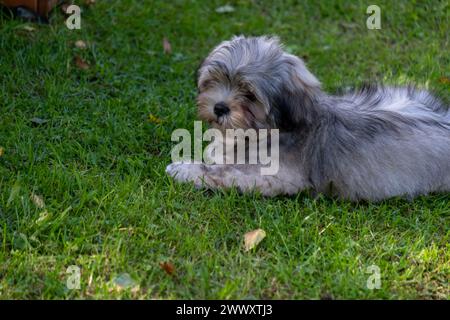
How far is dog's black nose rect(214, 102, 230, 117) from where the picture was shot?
175 inches

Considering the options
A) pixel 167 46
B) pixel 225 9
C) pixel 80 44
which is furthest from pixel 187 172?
pixel 225 9

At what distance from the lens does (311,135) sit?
15.2 ft

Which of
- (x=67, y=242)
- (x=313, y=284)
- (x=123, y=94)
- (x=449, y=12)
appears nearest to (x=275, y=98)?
(x=313, y=284)

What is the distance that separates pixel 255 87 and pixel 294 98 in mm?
302

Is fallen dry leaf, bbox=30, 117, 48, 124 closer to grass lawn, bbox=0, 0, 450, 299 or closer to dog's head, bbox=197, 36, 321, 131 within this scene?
grass lawn, bbox=0, 0, 450, 299

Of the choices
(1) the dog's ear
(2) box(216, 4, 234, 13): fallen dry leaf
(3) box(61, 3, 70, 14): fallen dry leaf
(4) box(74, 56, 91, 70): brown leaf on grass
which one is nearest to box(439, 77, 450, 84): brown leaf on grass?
(1) the dog's ear

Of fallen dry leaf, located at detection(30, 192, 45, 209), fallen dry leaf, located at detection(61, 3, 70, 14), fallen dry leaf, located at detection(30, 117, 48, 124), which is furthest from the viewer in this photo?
fallen dry leaf, located at detection(61, 3, 70, 14)

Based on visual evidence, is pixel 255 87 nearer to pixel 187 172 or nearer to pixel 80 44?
pixel 187 172

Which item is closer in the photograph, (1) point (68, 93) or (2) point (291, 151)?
(2) point (291, 151)

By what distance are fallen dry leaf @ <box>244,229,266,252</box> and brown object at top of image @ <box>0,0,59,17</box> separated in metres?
3.84

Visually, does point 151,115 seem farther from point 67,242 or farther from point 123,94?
point 67,242

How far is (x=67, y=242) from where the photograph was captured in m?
4.01

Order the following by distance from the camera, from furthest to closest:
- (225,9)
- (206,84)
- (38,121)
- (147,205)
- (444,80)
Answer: (225,9) → (444,80) → (38,121) → (206,84) → (147,205)
